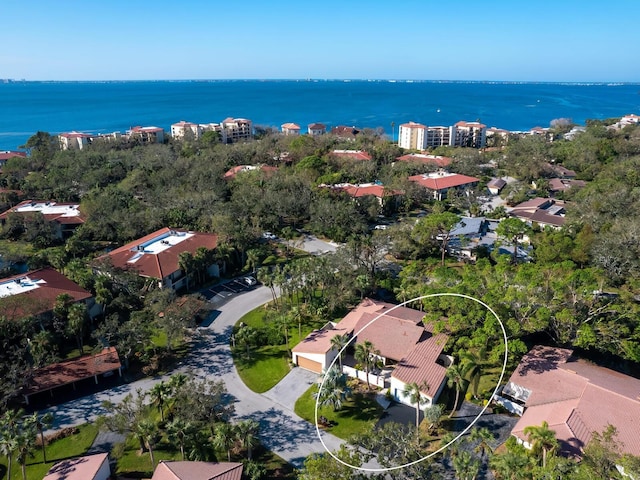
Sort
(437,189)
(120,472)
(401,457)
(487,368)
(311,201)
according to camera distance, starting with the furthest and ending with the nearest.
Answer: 1. (437,189)
2. (311,201)
3. (487,368)
4. (120,472)
5. (401,457)

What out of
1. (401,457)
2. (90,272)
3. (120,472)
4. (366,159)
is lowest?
(120,472)

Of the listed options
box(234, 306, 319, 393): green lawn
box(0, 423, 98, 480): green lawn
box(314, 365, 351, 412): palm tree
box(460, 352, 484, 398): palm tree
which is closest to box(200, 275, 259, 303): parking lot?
box(234, 306, 319, 393): green lawn

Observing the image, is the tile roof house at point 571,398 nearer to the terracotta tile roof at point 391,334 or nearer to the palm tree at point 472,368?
the palm tree at point 472,368

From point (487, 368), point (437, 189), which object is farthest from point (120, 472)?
point (437, 189)

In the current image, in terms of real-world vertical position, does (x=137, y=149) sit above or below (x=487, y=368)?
above

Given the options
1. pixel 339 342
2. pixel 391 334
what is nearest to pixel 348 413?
pixel 339 342

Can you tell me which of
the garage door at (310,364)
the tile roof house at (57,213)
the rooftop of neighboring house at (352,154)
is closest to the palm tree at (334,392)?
the garage door at (310,364)

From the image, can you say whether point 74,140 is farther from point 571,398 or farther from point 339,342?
point 571,398

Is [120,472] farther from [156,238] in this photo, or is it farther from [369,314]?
[156,238]
